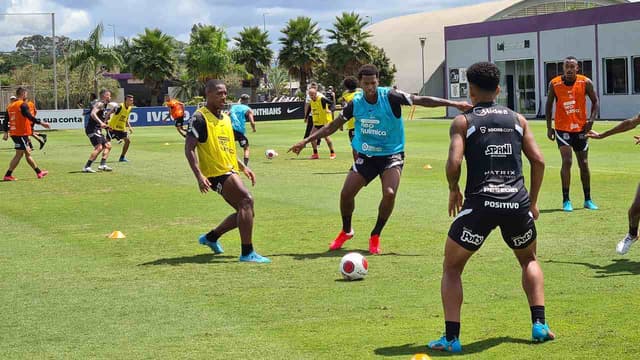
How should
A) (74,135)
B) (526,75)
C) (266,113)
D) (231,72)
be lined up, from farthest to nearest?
(231,72) → (266,113) → (526,75) → (74,135)

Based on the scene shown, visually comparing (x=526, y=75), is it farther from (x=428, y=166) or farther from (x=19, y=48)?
(x=428, y=166)

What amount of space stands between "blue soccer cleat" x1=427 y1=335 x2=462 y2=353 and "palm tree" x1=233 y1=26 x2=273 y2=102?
85962mm

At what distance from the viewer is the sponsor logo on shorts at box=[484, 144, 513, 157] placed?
6602mm

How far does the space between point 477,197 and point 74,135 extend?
43.3 m

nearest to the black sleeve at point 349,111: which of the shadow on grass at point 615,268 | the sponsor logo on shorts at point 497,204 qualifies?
the shadow on grass at point 615,268

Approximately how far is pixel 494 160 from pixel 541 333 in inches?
50.2

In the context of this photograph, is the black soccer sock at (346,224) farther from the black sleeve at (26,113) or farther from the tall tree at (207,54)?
the tall tree at (207,54)

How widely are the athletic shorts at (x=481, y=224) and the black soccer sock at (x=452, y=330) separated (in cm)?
53

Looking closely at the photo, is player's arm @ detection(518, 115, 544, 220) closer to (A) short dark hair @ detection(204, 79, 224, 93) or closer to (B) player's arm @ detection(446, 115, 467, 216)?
(B) player's arm @ detection(446, 115, 467, 216)

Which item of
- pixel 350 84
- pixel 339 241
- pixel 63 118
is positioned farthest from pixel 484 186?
pixel 63 118

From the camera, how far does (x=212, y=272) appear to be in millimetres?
10141

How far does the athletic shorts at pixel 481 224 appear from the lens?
21.6ft

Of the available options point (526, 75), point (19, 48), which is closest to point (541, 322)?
point (526, 75)

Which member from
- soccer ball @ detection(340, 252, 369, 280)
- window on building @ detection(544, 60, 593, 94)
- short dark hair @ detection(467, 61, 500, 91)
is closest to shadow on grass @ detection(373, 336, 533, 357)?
short dark hair @ detection(467, 61, 500, 91)
